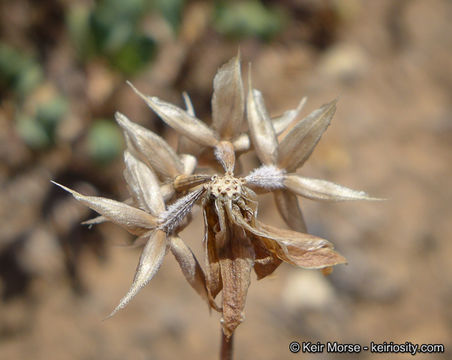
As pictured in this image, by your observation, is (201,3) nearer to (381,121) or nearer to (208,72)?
(208,72)

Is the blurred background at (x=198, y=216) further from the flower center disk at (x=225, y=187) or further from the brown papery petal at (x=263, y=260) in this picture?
the flower center disk at (x=225, y=187)

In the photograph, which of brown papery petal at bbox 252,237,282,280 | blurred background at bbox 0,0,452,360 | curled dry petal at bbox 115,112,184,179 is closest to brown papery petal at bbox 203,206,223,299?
brown papery petal at bbox 252,237,282,280

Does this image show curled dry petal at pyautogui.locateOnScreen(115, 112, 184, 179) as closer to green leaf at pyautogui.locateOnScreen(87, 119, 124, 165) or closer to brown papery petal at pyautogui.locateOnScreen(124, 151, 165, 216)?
brown papery petal at pyautogui.locateOnScreen(124, 151, 165, 216)

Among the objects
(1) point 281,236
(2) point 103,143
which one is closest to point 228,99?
(1) point 281,236

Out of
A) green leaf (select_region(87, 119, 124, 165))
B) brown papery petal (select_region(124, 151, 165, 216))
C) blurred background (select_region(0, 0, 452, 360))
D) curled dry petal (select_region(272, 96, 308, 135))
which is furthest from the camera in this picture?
blurred background (select_region(0, 0, 452, 360))

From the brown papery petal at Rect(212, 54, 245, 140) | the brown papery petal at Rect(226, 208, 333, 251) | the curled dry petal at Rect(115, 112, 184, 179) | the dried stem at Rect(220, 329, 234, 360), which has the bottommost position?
the dried stem at Rect(220, 329, 234, 360)

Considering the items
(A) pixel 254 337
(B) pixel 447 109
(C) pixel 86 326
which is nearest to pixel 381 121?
(B) pixel 447 109

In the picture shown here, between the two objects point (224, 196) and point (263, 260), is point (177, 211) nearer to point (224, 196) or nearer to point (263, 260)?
point (224, 196)

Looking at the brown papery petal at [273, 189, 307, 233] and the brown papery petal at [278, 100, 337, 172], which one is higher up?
the brown papery petal at [278, 100, 337, 172]
